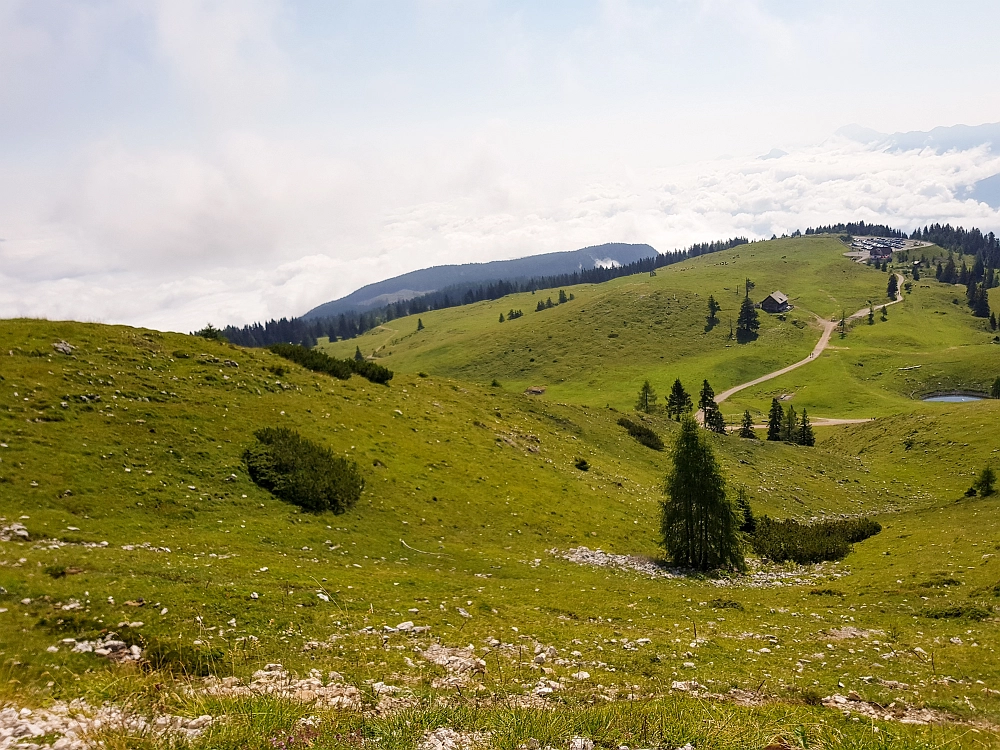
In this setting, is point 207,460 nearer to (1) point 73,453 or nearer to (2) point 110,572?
(1) point 73,453

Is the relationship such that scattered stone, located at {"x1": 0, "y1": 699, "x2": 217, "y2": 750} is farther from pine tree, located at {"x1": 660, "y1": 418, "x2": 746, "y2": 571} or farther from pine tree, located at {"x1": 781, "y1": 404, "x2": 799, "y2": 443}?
pine tree, located at {"x1": 781, "y1": 404, "x2": 799, "y2": 443}

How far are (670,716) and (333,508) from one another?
23.6 meters

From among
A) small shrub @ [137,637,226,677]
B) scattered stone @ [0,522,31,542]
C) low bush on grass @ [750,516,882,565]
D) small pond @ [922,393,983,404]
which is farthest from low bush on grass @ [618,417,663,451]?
small pond @ [922,393,983,404]

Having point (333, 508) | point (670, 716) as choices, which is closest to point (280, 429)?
point (333, 508)

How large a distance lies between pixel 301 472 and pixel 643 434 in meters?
52.1

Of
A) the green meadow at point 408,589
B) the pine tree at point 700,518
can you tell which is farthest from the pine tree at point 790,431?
the pine tree at point 700,518

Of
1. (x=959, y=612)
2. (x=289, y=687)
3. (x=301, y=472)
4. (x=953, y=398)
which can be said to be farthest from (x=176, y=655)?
(x=953, y=398)

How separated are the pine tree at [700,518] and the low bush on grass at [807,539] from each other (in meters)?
7.36

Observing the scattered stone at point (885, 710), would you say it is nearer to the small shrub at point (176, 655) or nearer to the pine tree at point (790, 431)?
the small shrub at point (176, 655)

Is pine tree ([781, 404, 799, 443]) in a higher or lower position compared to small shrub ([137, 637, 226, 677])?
lower

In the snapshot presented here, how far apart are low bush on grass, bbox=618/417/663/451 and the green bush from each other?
46.6 metres

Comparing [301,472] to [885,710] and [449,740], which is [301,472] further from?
[885,710]

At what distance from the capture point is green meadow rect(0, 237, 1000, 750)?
819cm

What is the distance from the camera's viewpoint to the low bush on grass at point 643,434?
69.1 m
